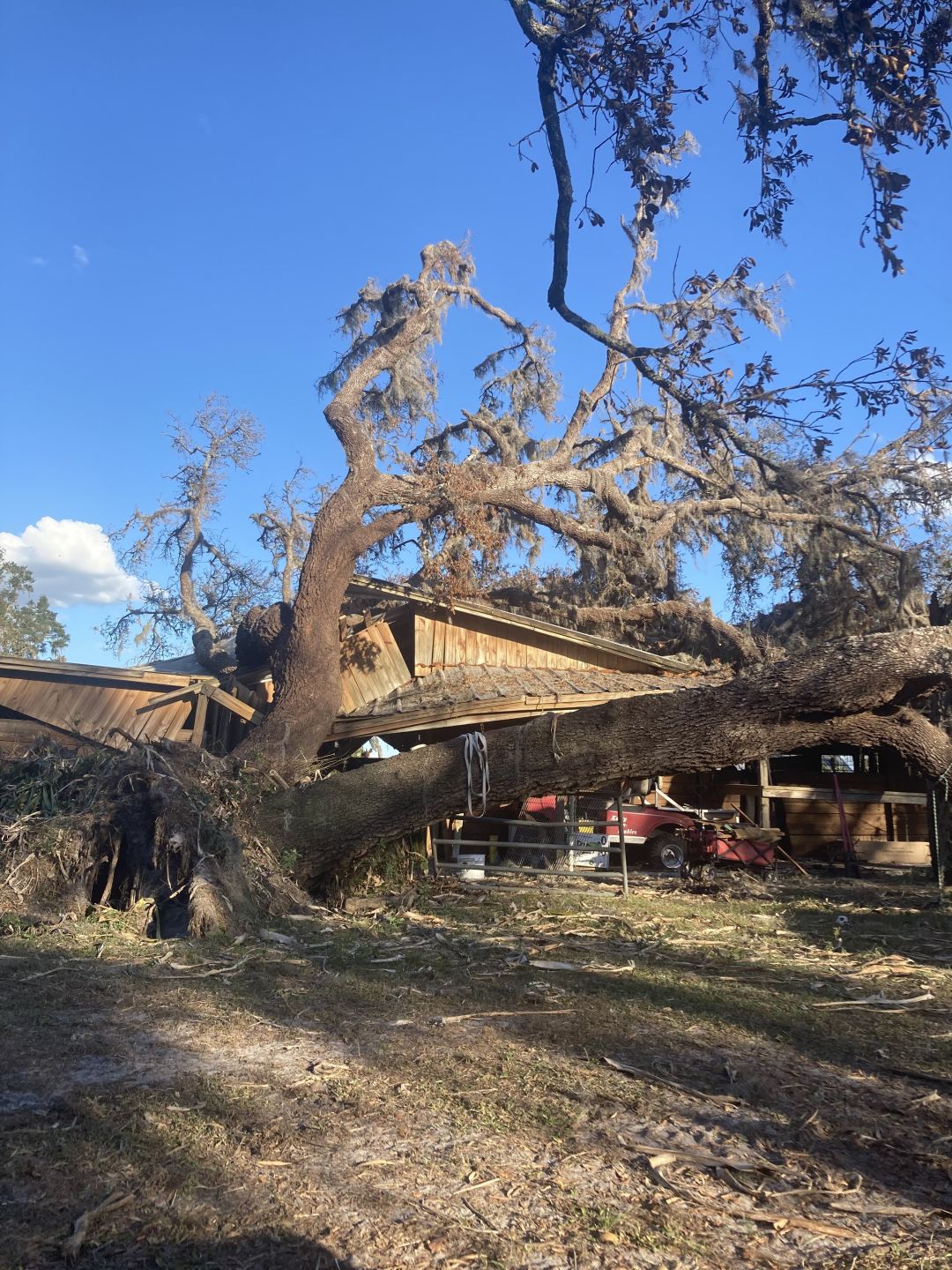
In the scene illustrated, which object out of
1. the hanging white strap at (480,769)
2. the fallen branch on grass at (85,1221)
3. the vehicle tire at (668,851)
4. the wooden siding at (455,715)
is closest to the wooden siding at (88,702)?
the wooden siding at (455,715)

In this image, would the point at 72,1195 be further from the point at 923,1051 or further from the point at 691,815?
the point at 691,815

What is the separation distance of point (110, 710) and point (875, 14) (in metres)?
14.5

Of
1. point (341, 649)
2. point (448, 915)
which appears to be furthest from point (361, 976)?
point (341, 649)

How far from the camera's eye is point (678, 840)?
47.6ft

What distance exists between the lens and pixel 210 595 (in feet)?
99.6

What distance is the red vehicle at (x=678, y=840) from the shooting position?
1391 cm

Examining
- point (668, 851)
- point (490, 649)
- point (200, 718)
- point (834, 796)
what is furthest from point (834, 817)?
point (200, 718)

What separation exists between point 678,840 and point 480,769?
5974mm

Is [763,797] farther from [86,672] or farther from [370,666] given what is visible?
[86,672]

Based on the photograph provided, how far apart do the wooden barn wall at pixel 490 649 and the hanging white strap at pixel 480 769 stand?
686 cm

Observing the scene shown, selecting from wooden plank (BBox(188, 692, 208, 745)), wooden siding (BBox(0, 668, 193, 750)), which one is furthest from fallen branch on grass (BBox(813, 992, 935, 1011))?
wooden siding (BBox(0, 668, 193, 750))

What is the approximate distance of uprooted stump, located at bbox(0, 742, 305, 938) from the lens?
834 centimetres

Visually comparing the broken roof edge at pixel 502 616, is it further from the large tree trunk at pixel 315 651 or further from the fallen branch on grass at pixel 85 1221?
the fallen branch on grass at pixel 85 1221

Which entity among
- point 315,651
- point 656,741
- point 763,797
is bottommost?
point 763,797
